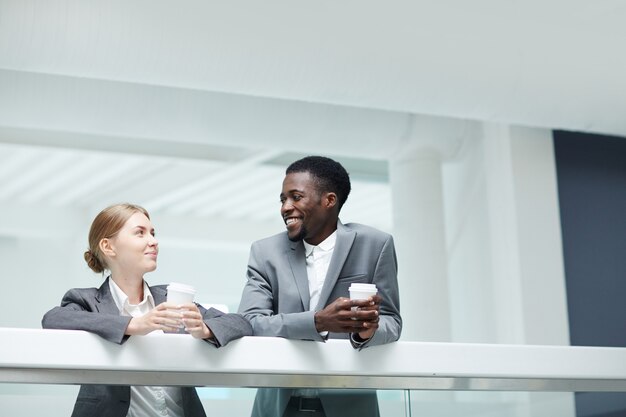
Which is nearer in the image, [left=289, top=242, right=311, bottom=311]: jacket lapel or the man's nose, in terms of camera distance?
[left=289, top=242, right=311, bottom=311]: jacket lapel

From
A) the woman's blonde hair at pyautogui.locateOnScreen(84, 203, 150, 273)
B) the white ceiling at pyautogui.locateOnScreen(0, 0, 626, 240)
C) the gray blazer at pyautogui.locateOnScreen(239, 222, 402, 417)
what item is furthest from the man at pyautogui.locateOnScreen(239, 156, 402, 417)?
the white ceiling at pyautogui.locateOnScreen(0, 0, 626, 240)

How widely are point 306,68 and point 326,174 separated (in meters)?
1.49

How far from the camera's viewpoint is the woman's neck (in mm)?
2568

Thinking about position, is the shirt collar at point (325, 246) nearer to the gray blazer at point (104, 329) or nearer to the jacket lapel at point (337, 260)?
the jacket lapel at point (337, 260)

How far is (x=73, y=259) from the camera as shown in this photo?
21.5 ft

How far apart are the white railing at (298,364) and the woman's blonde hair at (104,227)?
1.86 ft

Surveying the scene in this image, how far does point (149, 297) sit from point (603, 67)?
2.76 m

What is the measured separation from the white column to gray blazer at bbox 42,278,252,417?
3.14 m

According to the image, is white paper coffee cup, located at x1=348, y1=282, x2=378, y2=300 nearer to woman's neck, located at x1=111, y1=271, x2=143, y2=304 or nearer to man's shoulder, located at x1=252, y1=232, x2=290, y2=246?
man's shoulder, located at x1=252, y1=232, x2=290, y2=246

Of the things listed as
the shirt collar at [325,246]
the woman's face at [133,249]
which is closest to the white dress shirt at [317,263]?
the shirt collar at [325,246]

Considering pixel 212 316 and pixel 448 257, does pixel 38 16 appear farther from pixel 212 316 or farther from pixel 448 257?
pixel 448 257

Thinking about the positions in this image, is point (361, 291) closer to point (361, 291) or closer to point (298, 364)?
point (361, 291)

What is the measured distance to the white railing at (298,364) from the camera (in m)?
2.09

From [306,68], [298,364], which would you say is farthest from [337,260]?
[306,68]
